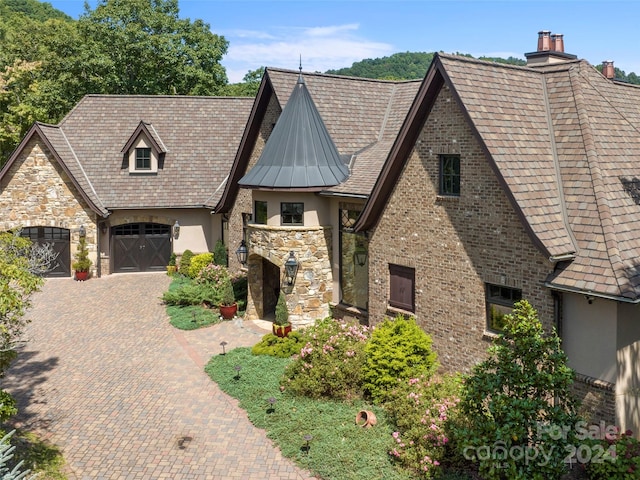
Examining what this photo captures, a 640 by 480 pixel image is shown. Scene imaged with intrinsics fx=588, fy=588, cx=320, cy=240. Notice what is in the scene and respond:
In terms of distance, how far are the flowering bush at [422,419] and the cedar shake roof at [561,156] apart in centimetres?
321

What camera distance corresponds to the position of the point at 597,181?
12.5 metres

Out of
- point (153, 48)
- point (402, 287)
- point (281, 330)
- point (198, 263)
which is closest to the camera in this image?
point (402, 287)

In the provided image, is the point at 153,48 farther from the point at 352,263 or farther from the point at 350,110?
the point at 352,263

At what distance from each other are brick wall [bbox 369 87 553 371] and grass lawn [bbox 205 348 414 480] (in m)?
2.91

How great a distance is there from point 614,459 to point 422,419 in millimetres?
3372

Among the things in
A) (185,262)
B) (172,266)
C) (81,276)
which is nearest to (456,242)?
(185,262)

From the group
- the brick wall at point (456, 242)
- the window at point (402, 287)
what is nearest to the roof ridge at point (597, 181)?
the brick wall at point (456, 242)

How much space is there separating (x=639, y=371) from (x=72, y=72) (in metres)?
40.7

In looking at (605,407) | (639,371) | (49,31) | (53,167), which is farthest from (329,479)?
(49,31)

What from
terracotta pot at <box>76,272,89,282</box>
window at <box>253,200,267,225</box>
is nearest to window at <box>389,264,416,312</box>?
window at <box>253,200,267,225</box>

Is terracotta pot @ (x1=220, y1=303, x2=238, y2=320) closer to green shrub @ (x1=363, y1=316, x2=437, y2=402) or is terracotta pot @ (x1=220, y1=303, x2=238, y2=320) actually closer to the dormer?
green shrub @ (x1=363, y1=316, x2=437, y2=402)

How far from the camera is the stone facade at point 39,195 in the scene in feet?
91.4

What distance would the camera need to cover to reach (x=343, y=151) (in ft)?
70.7

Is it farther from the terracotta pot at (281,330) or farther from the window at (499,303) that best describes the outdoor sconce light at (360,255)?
the window at (499,303)
